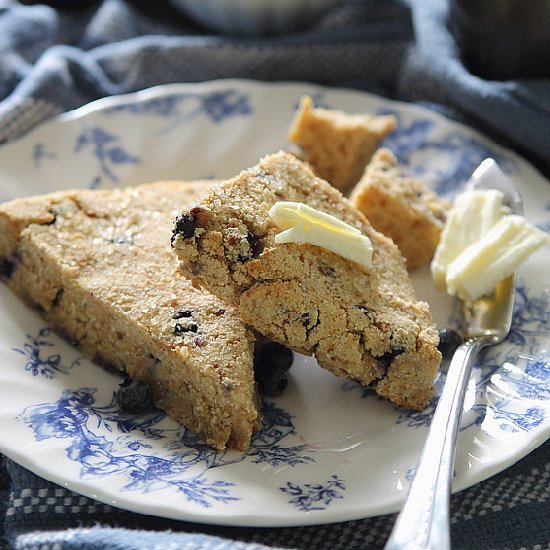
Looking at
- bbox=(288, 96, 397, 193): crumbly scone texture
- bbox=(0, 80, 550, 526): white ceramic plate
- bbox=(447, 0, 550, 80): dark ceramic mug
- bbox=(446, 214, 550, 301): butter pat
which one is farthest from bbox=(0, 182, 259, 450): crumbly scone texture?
bbox=(447, 0, 550, 80): dark ceramic mug

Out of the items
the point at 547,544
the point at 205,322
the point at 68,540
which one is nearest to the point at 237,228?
the point at 205,322

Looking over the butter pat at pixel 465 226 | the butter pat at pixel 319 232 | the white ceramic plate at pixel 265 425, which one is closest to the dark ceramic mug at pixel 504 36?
the white ceramic plate at pixel 265 425

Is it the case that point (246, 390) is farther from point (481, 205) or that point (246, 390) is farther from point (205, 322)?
point (481, 205)

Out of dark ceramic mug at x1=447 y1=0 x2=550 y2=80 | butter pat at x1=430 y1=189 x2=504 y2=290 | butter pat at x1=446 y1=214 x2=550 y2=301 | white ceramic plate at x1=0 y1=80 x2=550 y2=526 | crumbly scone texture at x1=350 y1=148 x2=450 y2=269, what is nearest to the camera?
white ceramic plate at x1=0 y1=80 x2=550 y2=526

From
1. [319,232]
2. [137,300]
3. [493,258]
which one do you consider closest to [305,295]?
[319,232]

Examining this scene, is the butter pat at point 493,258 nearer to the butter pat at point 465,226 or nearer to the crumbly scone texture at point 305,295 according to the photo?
the butter pat at point 465,226

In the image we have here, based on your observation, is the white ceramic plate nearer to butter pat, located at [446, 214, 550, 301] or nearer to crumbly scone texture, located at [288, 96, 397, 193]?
butter pat, located at [446, 214, 550, 301]
